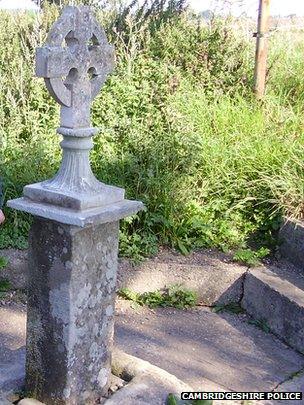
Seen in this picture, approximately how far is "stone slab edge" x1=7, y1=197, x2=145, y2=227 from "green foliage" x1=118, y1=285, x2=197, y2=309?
1.99 m

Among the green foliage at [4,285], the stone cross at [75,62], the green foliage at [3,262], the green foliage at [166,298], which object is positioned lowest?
the green foliage at [166,298]

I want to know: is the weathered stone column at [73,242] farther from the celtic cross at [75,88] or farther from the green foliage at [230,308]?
the green foliage at [230,308]

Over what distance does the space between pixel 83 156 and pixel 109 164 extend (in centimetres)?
273

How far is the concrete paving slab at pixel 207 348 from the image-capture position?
394 centimetres

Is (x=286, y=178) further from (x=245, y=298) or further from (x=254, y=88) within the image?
(x=254, y=88)

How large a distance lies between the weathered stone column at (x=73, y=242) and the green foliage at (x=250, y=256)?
6.91 ft

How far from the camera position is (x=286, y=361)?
4234 millimetres

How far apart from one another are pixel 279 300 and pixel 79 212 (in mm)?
2307

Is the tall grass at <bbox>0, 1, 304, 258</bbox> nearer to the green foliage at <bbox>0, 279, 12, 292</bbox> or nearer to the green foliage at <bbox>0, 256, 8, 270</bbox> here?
the green foliage at <bbox>0, 256, 8, 270</bbox>

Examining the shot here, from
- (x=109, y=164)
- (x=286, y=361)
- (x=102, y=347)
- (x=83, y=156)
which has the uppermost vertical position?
(x=83, y=156)

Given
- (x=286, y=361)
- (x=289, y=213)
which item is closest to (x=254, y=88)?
(x=289, y=213)

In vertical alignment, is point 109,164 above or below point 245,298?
above

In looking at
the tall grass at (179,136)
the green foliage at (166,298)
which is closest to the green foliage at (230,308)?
the green foliage at (166,298)

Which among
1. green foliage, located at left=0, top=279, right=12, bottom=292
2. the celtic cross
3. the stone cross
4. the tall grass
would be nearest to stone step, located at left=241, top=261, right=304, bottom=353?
the tall grass
